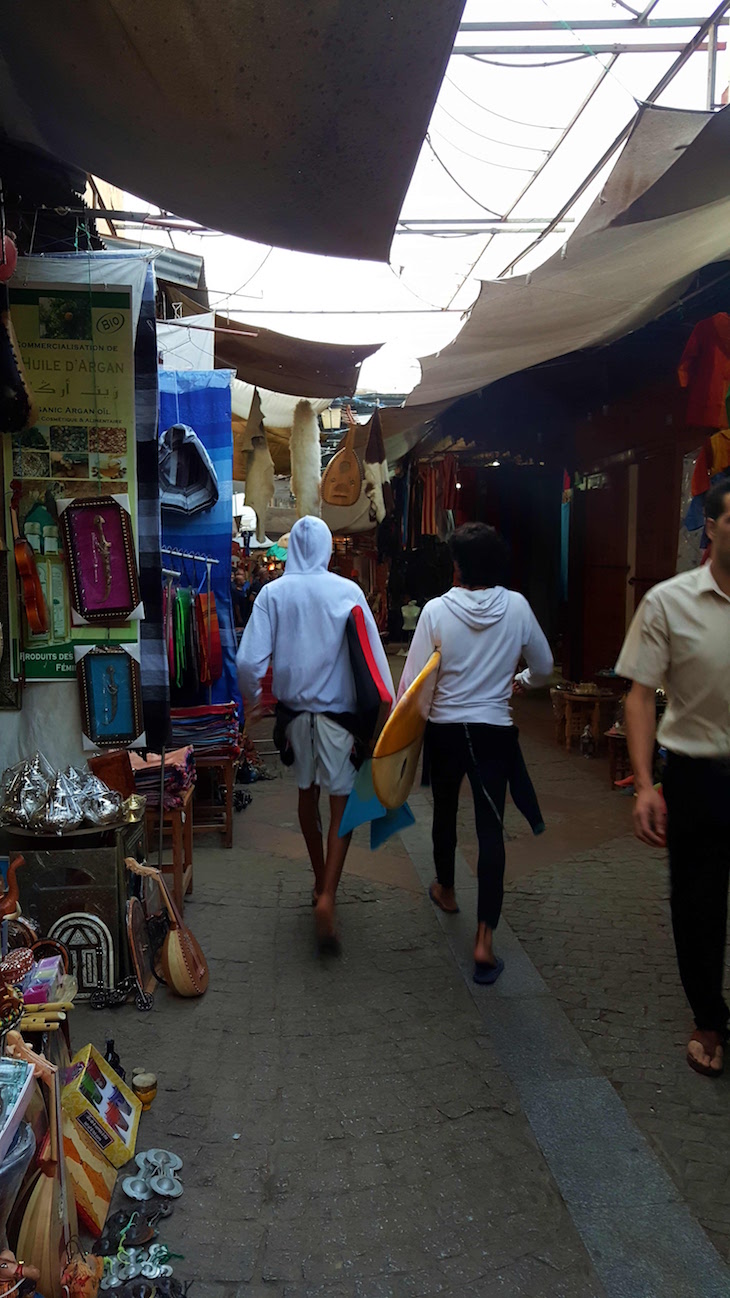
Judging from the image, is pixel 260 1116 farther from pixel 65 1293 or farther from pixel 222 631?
pixel 222 631

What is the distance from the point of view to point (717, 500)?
286 cm

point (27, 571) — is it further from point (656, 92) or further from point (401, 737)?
point (656, 92)

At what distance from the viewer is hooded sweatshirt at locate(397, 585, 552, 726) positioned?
4004 millimetres

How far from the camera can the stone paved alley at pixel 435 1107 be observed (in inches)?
92.4

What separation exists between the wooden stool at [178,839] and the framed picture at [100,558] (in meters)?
1.21

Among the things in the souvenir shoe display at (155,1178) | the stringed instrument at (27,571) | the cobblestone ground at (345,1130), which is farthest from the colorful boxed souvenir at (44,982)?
the stringed instrument at (27,571)

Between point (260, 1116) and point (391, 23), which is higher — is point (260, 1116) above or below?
below

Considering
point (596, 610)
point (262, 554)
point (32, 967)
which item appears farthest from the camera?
point (262, 554)

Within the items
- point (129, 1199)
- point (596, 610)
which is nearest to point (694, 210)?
point (129, 1199)

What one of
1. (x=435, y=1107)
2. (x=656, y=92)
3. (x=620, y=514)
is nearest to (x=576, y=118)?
(x=656, y=92)

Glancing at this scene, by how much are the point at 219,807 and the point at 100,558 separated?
115 inches

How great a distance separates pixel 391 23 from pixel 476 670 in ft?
7.82

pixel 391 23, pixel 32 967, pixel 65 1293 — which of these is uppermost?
pixel 391 23

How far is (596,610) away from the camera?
9.75 meters
